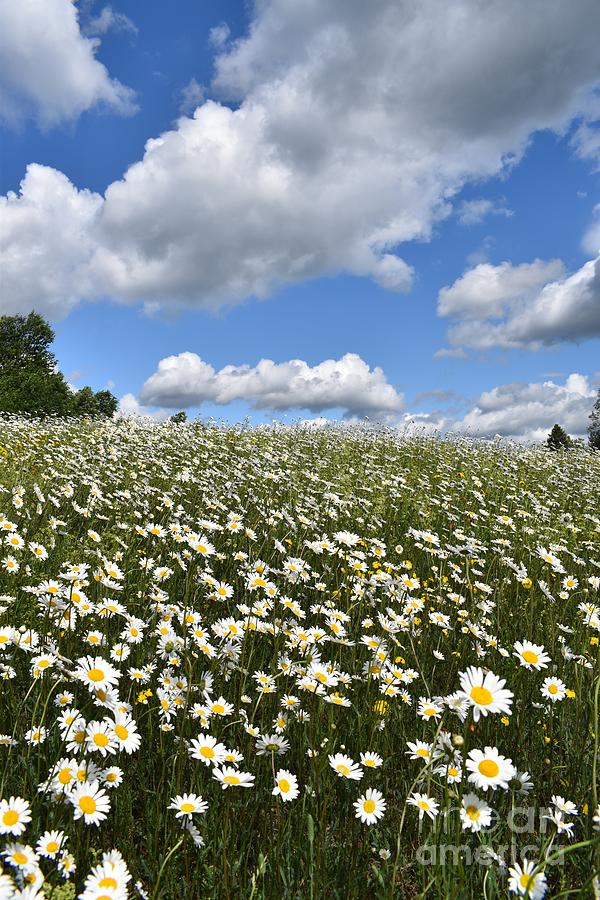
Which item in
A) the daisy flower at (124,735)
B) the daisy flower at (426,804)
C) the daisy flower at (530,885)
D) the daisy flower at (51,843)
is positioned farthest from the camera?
the daisy flower at (426,804)

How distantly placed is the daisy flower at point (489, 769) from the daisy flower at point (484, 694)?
0.11 meters

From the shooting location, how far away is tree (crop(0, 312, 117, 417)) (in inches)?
1389

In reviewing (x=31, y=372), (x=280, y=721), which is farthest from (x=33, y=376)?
(x=280, y=721)

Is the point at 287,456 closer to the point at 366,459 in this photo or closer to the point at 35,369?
the point at 366,459

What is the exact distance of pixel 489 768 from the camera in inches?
56.9

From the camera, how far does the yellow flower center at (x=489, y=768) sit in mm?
1428

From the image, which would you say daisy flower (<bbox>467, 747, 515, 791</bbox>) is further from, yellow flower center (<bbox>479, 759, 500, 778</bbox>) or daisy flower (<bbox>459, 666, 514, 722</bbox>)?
daisy flower (<bbox>459, 666, 514, 722</bbox>)

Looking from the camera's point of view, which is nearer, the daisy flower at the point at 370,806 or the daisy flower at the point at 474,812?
the daisy flower at the point at 474,812

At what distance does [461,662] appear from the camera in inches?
143

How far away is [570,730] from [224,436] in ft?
32.1

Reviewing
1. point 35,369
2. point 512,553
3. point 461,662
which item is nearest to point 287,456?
point 512,553

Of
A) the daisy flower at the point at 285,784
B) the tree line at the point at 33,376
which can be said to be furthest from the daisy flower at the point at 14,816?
the tree line at the point at 33,376

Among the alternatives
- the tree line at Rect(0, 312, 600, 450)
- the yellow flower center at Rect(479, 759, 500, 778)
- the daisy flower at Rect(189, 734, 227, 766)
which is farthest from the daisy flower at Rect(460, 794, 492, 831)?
the tree line at Rect(0, 312, 600, 450)

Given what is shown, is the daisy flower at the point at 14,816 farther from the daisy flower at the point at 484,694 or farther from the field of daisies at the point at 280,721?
the daisy flower at the point at 484,694
